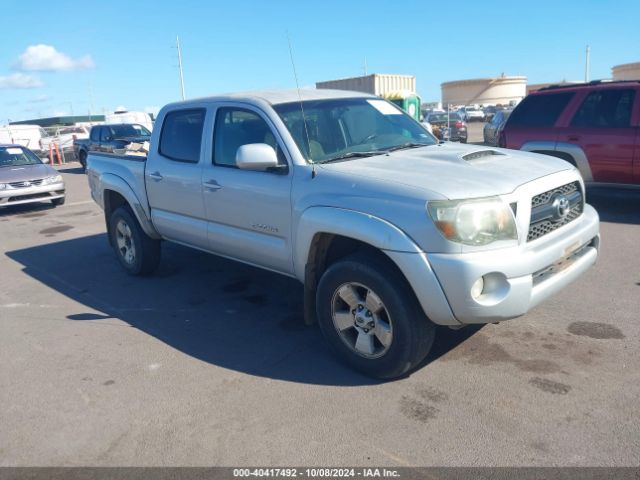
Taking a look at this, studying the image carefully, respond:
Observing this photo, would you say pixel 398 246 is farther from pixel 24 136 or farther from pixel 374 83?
pixel 24 136

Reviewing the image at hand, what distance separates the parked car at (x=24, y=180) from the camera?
1123cm

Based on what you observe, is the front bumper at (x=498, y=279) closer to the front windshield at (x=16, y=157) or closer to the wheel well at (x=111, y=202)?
the wheel well at (x=111, y=202)

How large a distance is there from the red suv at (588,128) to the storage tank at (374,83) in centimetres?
1700

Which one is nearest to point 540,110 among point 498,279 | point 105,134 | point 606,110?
point 606,110

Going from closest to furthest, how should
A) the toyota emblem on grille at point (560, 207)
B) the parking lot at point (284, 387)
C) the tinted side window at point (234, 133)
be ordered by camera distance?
the parking lot at point (284, 387)
the toyota emblem on grille at point (560, 207)
the tinted side window at point (234, 133)

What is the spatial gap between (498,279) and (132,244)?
434cm

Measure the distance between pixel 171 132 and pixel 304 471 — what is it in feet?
12.1

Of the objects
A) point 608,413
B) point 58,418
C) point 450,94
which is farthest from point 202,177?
point 450,94

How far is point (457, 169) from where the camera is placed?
3.62 meters

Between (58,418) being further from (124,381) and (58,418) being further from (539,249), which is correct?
(539,249)

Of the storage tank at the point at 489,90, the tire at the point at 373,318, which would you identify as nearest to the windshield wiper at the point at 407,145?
the tire at the point at 373,318

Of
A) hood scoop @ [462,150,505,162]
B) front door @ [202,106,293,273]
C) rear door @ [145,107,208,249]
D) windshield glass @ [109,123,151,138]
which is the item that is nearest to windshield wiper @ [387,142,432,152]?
hood scoop @ [462,150,505,162]

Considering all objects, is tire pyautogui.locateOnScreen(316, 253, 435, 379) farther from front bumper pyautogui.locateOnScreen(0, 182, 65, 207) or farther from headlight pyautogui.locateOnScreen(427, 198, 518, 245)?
front bumper pyautogui.locateOnScreen(0, 182, 65, 207)

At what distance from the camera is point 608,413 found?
122 inches
